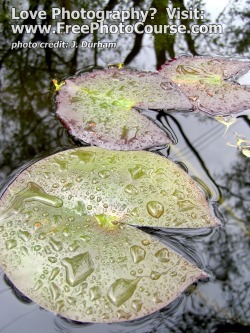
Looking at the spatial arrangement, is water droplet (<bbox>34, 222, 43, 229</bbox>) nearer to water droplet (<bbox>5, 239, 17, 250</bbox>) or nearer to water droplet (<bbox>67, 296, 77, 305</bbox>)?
water droplet (<bbox>5, 239, 17, 250</bbox>)

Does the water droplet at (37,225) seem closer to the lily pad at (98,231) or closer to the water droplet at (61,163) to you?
the lily pad at (98,231)

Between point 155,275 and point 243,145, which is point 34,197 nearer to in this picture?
point 155,275

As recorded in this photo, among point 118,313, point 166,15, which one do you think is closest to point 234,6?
point 166,15

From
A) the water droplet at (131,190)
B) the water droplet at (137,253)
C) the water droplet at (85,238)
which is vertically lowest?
the water droplet at (137,253)

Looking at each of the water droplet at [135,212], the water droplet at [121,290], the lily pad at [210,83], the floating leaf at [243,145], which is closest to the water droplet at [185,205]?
the water droplet at [135,212]

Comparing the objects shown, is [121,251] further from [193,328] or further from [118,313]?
[193,328]

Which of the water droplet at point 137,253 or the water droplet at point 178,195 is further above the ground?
the water droplet at point 178,195

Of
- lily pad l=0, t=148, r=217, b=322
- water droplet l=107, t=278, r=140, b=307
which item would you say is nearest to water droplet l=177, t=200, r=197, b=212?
lily pad l=0, t=148, r=217, b=322
